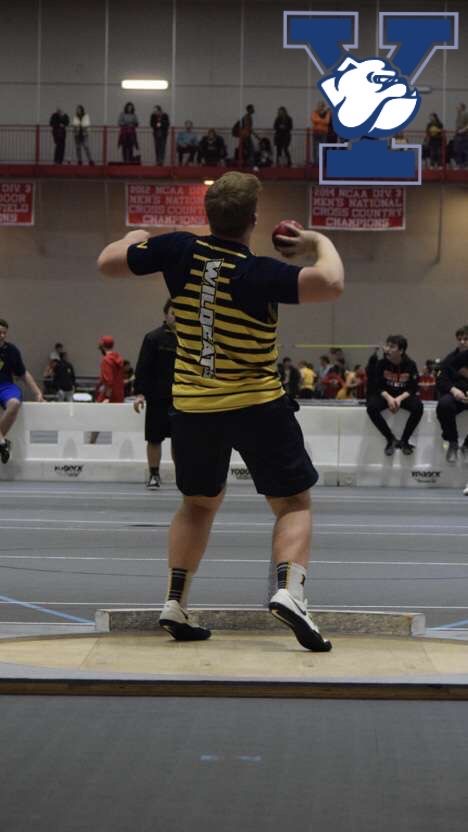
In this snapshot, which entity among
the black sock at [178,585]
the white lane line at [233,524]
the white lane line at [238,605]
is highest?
the black sock at [178,585]

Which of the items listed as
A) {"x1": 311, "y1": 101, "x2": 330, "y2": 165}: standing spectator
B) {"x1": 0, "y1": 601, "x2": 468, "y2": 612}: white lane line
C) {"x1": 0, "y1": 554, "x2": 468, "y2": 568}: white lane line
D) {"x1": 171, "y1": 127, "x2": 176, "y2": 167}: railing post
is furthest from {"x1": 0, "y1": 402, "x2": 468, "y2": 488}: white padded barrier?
{"x1": 311, "y1": 101, "x2": 330, "y2": 165}: standing spectator

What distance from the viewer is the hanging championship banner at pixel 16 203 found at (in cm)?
4403

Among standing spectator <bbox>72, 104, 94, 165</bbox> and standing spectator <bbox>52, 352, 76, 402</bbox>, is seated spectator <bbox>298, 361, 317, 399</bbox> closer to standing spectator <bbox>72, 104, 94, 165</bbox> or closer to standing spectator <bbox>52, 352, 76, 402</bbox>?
standing spectator <bbox>52, 352, 76, 402</bbox>

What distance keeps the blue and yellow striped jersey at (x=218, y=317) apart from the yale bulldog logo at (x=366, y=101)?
29.3 metres

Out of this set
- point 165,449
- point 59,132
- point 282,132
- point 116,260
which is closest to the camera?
point 116,260

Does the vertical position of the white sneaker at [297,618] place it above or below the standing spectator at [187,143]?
below

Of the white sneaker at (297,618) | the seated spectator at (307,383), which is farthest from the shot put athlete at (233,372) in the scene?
the seated spectator at (307,383)

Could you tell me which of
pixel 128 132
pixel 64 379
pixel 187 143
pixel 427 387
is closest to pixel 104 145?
pixel 128 132

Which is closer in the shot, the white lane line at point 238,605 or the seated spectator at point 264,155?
the white lane line at point 238,605

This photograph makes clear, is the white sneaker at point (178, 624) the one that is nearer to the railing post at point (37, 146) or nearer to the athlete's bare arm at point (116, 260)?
the athlete's bare arm at point (116, 260)

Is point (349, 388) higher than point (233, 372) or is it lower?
lower

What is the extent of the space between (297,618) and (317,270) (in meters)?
1.35

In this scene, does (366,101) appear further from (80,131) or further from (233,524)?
(233,524)

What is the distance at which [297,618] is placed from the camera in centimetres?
605
